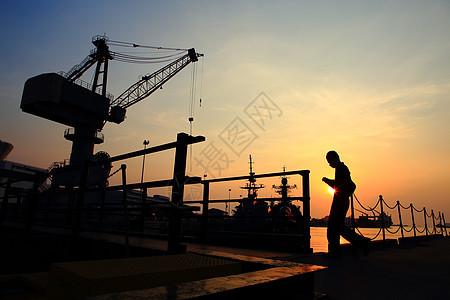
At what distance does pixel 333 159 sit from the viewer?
14.7ft

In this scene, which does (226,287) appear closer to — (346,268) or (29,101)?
(346,268)

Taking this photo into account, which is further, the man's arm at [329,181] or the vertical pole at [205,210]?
the vertical pole at [205,210]

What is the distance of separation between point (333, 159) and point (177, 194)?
283cm

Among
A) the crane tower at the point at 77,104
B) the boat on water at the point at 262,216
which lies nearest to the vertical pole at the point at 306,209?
the boat on water at the point at 262,216

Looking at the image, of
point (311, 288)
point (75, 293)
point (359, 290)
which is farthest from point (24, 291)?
point (359, 290)

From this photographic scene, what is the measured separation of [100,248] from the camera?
4227 millimetres

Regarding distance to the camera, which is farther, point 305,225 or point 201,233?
point 201,233

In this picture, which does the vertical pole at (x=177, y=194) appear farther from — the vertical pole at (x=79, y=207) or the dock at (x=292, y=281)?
the vertical pole at (x=79, y=207)

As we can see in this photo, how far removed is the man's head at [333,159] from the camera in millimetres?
4453

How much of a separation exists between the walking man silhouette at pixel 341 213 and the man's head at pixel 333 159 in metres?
0.05

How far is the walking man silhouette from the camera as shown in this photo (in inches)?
167

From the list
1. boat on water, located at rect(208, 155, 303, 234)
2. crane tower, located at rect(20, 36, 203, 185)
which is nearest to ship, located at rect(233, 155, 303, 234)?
boat on water, located at rect(208, 155, 303, 234)

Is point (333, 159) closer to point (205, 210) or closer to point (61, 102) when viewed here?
point (205, 210)

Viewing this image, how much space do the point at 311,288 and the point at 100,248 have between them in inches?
142
